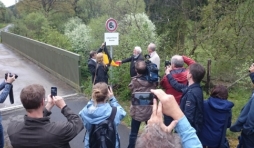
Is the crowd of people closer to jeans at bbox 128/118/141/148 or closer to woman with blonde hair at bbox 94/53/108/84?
jeans at bbox 128/118/141/148

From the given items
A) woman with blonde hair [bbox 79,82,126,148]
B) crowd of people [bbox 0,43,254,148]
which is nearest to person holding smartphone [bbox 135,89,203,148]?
crowd of people [bbox 0,43,254,148]

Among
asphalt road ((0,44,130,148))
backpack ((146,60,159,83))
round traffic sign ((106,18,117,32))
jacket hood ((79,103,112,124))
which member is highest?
round traffic sign ((106,18,117,32))

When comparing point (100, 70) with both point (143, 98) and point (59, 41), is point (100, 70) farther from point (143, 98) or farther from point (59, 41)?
point (59, 41)

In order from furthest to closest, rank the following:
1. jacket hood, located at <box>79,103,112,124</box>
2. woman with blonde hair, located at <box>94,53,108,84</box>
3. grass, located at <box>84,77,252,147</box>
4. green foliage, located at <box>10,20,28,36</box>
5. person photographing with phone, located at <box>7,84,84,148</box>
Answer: green foliage, located at <box>10,20,28,36</box> < grass, located at <box>84,77,252,147</box> < woman with blonde hair, located at <box>94,53,108,84</box> < jacket hood, located at <box>79,103,112,124</box> < person photographing with phone, located at <box>7,84,84,148</box>

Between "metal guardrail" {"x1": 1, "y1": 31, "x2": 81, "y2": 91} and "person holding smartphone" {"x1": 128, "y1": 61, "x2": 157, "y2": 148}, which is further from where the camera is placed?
"metal guardrail" {"x1": 1, "y1": 31, "x2": 81, "y2": 91}

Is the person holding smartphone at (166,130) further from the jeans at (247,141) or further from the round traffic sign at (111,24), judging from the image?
the round traffic sign at (111,24)

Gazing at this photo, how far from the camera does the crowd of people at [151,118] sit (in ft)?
6.03

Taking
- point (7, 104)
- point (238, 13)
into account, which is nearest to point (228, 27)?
point (238, 13)

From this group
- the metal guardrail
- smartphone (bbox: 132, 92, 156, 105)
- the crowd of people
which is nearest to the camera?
the crowd of people

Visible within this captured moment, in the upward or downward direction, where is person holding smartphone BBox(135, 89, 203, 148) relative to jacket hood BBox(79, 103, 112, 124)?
upward

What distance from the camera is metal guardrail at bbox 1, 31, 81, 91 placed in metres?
9.84

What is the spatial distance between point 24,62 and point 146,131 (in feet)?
50.1

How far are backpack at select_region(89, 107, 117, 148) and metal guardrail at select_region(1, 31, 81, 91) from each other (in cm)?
622

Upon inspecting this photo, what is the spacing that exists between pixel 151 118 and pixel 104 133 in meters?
1.71
